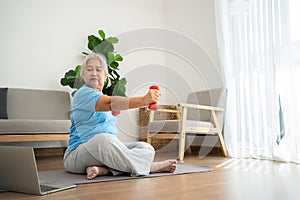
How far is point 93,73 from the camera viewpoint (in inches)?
65.9

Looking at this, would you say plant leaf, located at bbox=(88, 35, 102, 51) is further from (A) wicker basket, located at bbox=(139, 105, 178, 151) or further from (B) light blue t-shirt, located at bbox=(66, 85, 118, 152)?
(B) light blue t-shirt, located at bbox=(66, 85, 118, 152)

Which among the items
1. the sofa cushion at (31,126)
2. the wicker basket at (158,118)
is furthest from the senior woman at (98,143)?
the wicker basket at (158,118)

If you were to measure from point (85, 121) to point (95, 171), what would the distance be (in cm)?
28

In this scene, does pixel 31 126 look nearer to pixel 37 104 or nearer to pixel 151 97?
pixel 37 104

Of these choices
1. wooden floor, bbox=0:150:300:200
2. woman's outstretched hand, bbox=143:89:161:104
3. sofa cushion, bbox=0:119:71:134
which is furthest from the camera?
sofa cushion, bbox=0:119:71:134

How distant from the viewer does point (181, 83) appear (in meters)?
3.87

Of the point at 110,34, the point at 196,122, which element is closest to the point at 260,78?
the point at 196,122

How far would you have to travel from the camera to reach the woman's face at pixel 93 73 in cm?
168

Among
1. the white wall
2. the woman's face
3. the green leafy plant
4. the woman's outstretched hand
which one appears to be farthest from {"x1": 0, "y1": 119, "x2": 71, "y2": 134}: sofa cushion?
the woman's outstretched hand

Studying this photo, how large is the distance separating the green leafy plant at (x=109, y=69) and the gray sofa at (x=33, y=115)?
218 millimetres

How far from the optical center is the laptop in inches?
46.1

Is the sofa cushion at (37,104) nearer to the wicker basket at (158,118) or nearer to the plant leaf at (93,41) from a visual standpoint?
the plant leaf at (93,41)

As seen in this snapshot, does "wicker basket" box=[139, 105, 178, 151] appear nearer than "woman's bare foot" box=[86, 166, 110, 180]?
No

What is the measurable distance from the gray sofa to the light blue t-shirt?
0.89 meters
